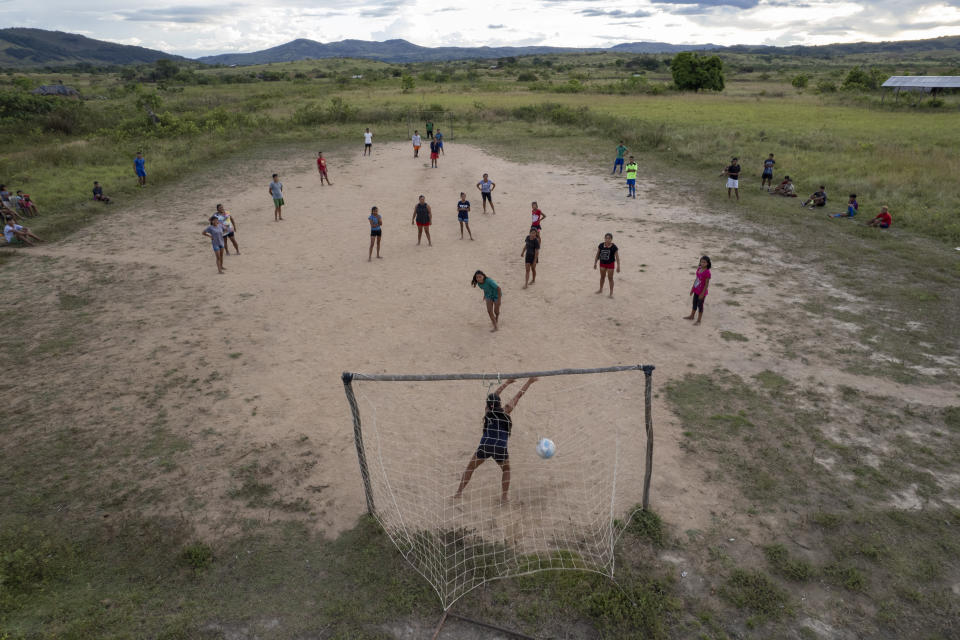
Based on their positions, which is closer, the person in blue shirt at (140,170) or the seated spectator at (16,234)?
the seated spectator at (16,234)

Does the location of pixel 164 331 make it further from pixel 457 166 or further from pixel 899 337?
pixel 457 166

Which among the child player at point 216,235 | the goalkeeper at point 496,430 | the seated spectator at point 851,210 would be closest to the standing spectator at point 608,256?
the goalkeeper at point 496,430

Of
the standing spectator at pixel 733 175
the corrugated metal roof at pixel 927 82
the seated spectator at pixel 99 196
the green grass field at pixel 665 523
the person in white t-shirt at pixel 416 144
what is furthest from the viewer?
the corrugated metal roof at pixel 927 82

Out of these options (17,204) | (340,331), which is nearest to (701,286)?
(340,331)

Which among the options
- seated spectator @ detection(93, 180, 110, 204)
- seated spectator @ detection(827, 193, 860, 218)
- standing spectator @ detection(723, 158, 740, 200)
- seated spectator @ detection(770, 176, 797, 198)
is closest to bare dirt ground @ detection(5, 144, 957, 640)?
seated spectator @ detection(93, 180, 110, 204)

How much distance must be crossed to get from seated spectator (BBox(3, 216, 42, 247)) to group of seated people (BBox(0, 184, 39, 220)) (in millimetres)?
1428

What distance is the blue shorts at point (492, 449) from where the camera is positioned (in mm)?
6403

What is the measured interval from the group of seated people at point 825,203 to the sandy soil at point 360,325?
430 centimetres

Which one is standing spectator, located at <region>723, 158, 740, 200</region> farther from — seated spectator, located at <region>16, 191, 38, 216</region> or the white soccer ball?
seated spectator, located at <region>16, 191, 38, 216</region>

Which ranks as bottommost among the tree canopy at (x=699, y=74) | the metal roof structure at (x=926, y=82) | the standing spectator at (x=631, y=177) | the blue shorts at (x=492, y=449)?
the blue shorts at (x=492, y=449)

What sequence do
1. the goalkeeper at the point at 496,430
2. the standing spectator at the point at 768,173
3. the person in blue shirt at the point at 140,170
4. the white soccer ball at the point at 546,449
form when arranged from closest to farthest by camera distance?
the white soccer ball at the point at 546,449 → the goalkeeper at the point at 496,430 → the standing spectator at the point at 768,173 → the person in blue shirt at the point at 140,170

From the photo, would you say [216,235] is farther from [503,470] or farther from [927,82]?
[927,82]

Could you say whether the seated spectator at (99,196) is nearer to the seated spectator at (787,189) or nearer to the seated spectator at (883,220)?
the seated spectator at (787,189)

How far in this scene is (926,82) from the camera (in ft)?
148
